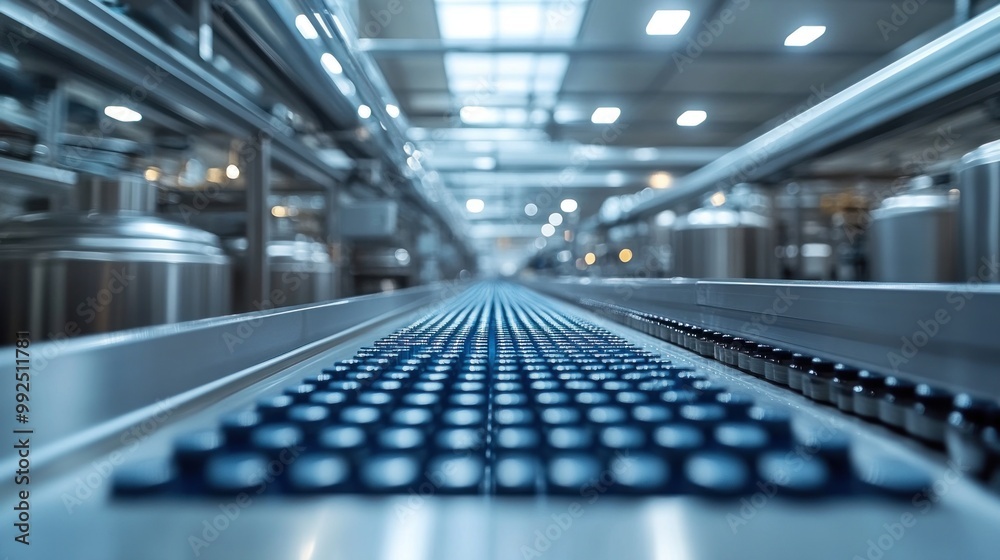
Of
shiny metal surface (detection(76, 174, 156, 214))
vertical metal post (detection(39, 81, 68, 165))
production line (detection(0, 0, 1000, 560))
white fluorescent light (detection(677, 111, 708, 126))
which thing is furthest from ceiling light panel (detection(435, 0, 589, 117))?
shiny metal surface (detection(76, 174, 156, 214))

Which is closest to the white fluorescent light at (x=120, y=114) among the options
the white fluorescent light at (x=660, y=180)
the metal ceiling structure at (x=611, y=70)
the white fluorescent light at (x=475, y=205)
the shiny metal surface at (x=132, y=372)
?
the metal ceiling structure at (x=611, y=70)

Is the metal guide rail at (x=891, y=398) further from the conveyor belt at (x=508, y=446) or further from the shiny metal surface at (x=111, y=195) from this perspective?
the shiny metal surface at (x=111, y=195)

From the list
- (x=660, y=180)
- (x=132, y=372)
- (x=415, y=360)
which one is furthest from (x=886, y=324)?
(x=660, y=180)

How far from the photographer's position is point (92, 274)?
2.80 ft

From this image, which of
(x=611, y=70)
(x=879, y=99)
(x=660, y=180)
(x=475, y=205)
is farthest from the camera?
(x=475, y=205)

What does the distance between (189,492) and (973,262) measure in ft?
4.11

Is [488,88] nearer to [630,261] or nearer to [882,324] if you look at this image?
[630,261]

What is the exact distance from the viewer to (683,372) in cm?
54

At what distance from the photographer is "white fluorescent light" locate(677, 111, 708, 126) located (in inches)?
168

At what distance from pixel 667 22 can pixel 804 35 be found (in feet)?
2.97

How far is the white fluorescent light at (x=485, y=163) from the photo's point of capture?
14.9ft

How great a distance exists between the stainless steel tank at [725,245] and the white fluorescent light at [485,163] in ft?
8.59

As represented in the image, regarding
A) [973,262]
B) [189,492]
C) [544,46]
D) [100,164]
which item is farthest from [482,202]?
[189,492]

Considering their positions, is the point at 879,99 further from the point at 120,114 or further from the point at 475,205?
the point at 475,205
